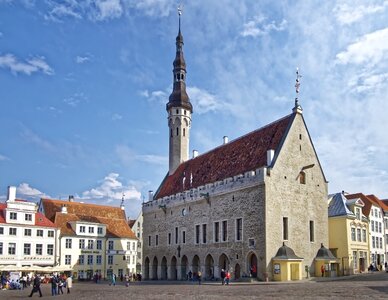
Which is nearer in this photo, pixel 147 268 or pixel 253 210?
pixel 253 210

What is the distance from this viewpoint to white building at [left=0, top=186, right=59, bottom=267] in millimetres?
49438

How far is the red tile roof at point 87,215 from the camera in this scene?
186ft

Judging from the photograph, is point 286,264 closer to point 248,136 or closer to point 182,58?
point 248,136

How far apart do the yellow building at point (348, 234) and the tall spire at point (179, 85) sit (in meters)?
21.4

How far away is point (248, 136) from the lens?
46688mm

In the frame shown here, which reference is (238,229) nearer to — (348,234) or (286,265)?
(286,265)

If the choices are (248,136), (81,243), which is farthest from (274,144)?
(81,243)

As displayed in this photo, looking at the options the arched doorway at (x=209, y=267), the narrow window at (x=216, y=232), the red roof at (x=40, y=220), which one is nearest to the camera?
the narrow window at (x=216, y=232)

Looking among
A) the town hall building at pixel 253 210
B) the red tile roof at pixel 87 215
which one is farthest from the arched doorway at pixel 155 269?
the red tile roof at pixel 87 215

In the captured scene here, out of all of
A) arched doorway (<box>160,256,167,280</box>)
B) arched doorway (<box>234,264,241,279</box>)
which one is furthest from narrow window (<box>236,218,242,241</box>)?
arched doorway (<box>160,256,167,280</box>)

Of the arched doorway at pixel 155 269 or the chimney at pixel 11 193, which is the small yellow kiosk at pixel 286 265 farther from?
the chimney at pixel 11 193

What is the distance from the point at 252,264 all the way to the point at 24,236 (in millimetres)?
25530

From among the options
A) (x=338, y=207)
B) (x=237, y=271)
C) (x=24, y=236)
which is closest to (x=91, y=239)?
(x=24, y=236)

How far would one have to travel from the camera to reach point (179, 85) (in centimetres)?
5981
